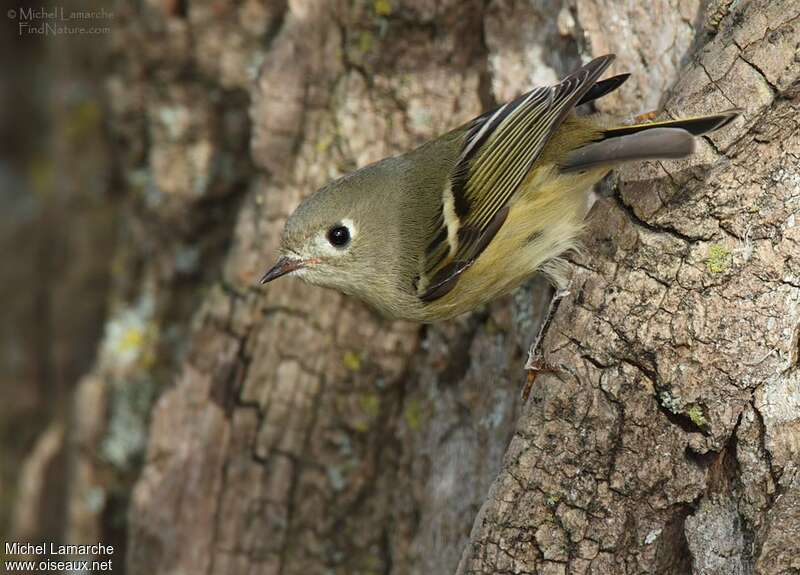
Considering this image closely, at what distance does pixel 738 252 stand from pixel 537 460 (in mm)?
883

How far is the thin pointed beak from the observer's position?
3.50 metres

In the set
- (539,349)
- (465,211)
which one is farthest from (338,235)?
(539,349)

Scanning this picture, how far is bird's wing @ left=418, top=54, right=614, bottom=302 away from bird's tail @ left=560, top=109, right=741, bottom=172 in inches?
7.8

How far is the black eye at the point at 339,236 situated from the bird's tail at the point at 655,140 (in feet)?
3.32

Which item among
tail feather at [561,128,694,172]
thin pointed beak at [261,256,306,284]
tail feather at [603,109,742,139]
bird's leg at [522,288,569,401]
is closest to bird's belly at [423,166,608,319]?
tail feather at [561,128,694,172]

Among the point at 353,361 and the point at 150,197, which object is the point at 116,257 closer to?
the point at 150,197

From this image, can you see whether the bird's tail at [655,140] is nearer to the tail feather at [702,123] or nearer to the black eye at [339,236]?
the tail feather at [702,123]

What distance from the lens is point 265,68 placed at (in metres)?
3.84

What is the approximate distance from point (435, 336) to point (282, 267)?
2.38ft

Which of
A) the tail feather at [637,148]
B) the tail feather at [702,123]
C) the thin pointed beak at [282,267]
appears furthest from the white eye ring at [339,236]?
the tail feather at [702,123]

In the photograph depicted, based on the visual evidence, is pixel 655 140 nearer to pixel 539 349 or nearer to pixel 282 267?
pixel 539 349

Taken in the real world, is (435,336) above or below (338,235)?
below

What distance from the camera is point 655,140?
2.81 m

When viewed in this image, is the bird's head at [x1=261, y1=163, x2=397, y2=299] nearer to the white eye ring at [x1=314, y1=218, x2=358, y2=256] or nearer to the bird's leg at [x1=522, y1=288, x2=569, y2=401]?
the white eye ring at [x1=314, y1=218, x2=358, y2=256]
